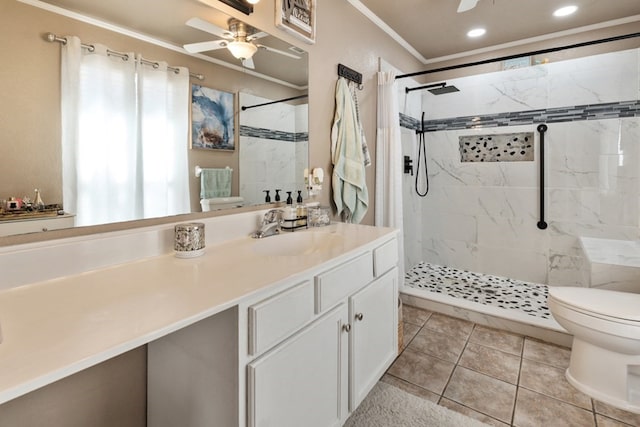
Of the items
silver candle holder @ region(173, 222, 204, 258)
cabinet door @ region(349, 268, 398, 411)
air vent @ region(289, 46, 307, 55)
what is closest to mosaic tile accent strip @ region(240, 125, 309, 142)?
air vent @ region(289, 46, 307, 55)

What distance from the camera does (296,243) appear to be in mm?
1697

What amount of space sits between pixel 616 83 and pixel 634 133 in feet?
1.43

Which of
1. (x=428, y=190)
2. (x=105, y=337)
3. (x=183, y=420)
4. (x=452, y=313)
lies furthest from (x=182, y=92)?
(x=428, y=190)

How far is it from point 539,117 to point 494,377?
7.77 ft

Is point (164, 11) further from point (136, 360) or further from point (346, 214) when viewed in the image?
point (346, 214)

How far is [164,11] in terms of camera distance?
1303mm

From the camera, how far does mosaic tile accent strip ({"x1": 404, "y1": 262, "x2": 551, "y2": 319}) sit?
8.64ft

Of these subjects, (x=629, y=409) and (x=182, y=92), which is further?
(x=629, y=409)

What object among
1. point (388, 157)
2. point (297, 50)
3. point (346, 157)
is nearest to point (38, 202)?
point (297, 50)

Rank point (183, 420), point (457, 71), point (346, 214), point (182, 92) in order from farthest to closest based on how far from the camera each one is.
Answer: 1. point (457, 71)
2. point (346, 214)
3. point (182, 92)
4. point (183, 420)

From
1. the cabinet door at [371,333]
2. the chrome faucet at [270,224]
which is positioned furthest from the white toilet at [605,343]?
the chrome faucet at [270,224]

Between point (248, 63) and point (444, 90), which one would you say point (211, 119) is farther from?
point (444, 90)

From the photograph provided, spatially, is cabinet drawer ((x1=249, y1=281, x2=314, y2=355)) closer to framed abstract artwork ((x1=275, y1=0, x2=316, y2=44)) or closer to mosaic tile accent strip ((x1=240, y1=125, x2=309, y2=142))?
mosaic tile accent strip ((x1=240, y1=125, x2=309, y2=142))

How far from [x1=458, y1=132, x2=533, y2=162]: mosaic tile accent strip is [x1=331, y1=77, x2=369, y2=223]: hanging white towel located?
1.61 metres
